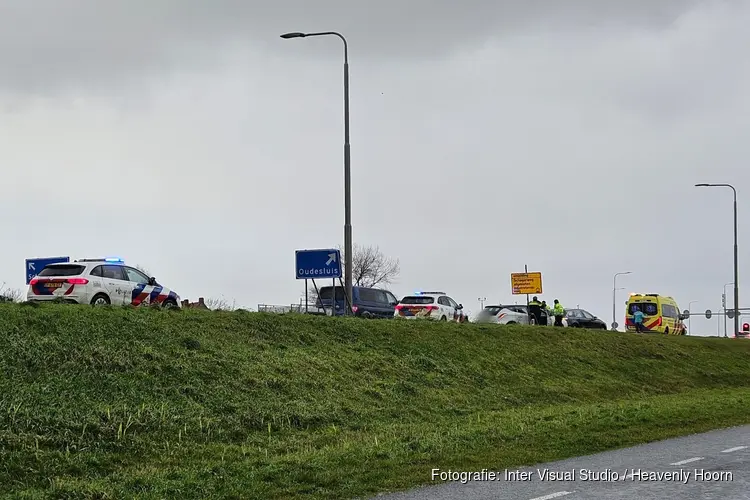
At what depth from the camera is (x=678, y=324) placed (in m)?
52.6

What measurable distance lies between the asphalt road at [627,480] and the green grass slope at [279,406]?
1.94 ft

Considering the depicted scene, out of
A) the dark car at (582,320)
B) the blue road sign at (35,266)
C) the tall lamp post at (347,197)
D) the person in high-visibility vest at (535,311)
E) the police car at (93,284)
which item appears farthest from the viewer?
the dark car at (582,320)

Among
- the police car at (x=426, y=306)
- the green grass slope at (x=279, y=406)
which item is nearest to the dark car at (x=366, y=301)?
the police car at (x=426, y=306)

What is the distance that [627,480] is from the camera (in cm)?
1034

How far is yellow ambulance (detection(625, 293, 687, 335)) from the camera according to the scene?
4947 cm

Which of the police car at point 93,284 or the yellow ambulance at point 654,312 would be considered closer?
the police car at point 93,284

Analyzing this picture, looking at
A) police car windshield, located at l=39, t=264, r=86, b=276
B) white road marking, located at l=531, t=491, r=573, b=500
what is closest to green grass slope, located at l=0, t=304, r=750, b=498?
white road marking, located at l=531, t=491, r=573, b=500

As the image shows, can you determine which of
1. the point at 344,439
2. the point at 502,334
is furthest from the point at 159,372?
the point at 502,334

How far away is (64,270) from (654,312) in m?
36.3

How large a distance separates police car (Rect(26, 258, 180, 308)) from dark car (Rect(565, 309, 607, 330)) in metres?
29.2

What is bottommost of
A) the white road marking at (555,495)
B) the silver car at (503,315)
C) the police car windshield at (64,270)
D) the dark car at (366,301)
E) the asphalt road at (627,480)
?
the asphalt road at (627,480)

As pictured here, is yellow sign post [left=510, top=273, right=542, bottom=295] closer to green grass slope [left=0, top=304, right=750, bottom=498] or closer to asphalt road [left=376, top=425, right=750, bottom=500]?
green grass slope [left=0, top=304, right=750, bottom=498]

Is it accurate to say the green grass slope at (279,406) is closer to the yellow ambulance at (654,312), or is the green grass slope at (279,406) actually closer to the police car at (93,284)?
the police car at (93,284)

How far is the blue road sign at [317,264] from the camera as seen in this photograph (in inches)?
1046
